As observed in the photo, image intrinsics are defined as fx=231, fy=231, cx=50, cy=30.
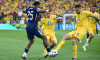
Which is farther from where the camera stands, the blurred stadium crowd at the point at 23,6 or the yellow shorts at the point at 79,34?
the blurred stadium crowd at the point at 23,6

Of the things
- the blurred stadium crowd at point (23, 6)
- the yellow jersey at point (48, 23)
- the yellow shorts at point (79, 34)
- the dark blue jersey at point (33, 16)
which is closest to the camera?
the dark blue jersey at point (33, 16)

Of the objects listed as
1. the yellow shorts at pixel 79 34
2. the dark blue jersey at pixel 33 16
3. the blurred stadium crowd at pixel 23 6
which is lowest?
the blurred stadium crowd at pixel 23 6

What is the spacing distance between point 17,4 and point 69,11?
917 centimetres

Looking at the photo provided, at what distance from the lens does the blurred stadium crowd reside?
128ft

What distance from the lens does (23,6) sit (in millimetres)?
40438

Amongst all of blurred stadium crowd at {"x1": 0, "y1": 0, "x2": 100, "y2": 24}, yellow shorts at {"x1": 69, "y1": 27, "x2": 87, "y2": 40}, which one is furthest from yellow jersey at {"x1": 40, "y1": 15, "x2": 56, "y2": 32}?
blurred stadium crowd at {"x1": 0, "y1": 0, "x2": 100, "y2": 24}

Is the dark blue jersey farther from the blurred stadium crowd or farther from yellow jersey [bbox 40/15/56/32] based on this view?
the blurred stadium crowd

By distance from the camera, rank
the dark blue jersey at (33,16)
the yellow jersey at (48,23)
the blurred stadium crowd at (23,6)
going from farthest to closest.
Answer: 1. the blurred stadium crowd at (23,6)
2. the yellow jersey at (48,23)
3. the dark blue jersey at (33,16)

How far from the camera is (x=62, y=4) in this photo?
1604 inches

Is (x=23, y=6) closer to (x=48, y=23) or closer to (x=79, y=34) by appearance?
(x=48, y=23)

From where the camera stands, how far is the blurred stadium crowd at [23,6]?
38.9 m

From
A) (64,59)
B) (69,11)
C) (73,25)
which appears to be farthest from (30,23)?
(69,11)

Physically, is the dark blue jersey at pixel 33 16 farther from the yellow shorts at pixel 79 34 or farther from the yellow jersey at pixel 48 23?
the yellow jersey at pixel 48 23

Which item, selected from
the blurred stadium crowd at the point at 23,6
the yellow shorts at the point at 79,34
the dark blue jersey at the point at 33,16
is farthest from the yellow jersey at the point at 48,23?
the blurred stadium crowd at the point at 23,6
